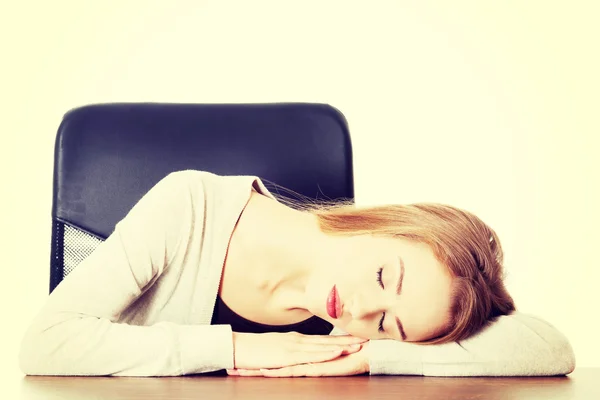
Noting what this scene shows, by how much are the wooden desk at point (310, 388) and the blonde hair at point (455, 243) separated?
129 millimetres

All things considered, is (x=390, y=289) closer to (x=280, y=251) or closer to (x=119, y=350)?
(x=280, y=251)

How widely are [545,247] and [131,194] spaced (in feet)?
4.88

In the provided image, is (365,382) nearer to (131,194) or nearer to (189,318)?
(189,318)

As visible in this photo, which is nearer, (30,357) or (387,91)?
(30,357)

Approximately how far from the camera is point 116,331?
121 cm

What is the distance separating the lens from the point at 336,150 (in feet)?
5.55

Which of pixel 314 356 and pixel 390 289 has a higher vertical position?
pixel 390 289

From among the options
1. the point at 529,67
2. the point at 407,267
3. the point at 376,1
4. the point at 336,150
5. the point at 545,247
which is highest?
the point at 376,1

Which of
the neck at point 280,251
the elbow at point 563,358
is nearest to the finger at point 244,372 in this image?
the neck at point 280,251

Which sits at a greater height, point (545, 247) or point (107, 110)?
point (107, 110)

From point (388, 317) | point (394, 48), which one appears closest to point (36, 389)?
point (388, 317)

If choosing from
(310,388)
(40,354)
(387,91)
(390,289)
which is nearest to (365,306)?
(390,289)

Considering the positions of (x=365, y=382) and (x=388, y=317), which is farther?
(x=388, y=317)

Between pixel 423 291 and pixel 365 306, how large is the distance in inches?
4.2
